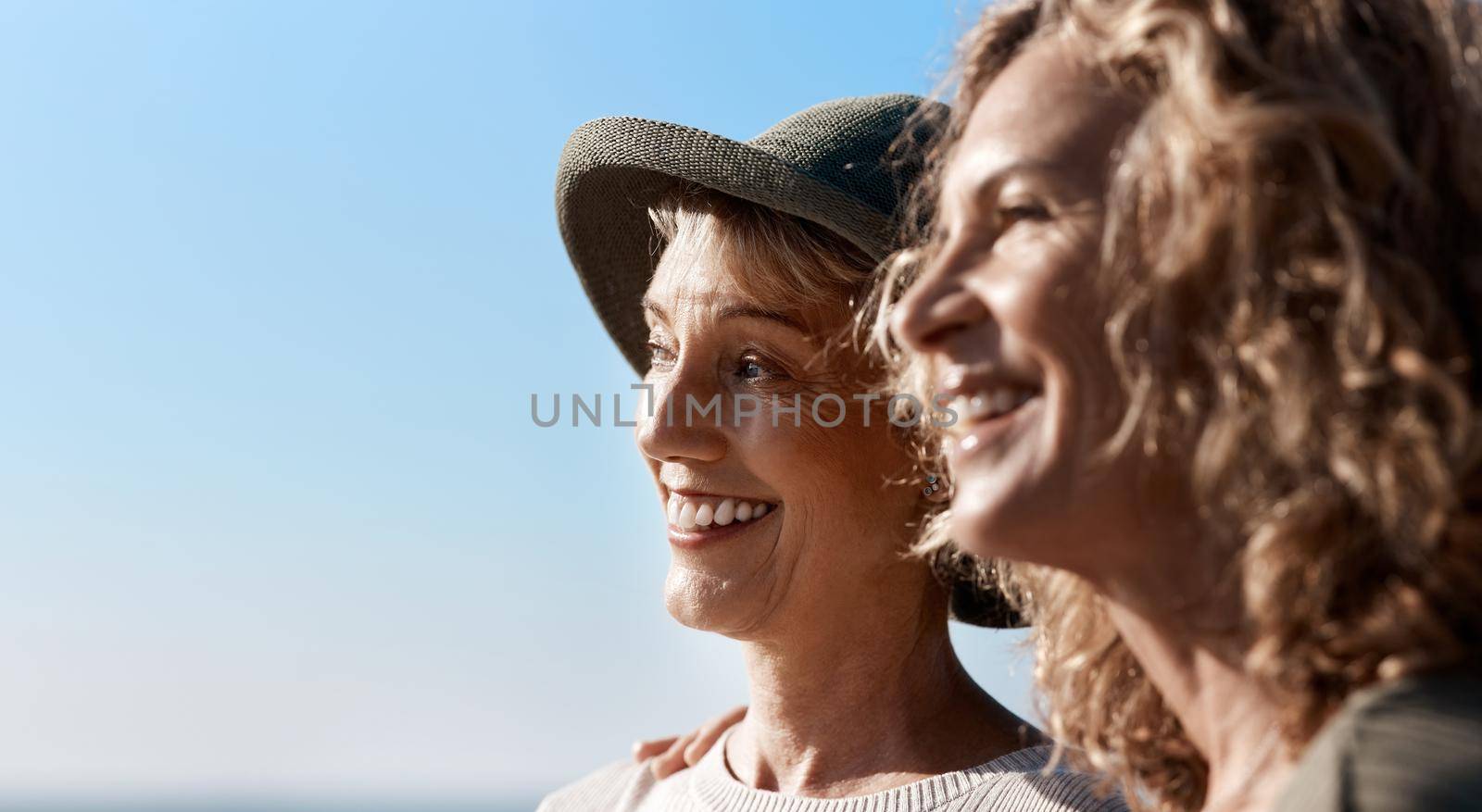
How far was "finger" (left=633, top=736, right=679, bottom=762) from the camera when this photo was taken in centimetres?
312

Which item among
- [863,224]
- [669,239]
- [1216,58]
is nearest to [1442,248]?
[1216,58]

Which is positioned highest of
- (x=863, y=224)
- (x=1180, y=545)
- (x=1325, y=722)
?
(x=863, y=224)

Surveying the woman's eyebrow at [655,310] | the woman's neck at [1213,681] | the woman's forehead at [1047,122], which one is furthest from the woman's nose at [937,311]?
the woman's eyebrow at [655,310]

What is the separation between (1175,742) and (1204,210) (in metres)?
0.73

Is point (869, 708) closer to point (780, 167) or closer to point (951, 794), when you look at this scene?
point (951, 794)

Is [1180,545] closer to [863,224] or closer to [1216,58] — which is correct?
[1216,58]

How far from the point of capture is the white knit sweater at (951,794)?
226 centimetres

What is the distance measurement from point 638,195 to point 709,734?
1.17 meters

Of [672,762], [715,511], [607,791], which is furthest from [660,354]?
[607,791]

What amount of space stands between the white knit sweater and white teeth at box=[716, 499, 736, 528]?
0.52 m

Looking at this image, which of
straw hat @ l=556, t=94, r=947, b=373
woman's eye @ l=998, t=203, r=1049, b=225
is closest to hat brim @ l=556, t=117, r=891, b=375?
straw hat @ l=556, t=94, r=947, b=373

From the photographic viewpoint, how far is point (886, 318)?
89.0 inches

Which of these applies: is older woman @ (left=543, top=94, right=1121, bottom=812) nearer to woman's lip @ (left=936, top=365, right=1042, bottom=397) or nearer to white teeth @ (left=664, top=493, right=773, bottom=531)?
white teeth @ (left=664, top=493, right=773, bottom=531)

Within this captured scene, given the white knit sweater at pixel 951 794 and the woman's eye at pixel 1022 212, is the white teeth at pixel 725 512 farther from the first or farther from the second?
the woman's eye at pixel 1022 212
